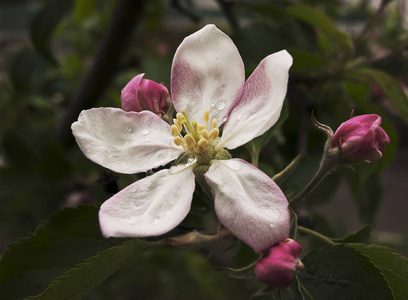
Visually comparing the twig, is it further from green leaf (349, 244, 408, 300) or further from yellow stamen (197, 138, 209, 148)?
green leaf (349, 244, 408, 300)

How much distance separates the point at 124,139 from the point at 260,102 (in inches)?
5.7

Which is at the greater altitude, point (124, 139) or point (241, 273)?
point (124, 139)

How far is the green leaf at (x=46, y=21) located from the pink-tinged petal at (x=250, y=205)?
72cm

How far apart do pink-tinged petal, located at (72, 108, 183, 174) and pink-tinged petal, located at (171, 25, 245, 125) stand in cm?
4

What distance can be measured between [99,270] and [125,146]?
13 centimetres

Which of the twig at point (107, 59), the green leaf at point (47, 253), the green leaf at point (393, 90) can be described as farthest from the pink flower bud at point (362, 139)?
the twig at point (107, 59)

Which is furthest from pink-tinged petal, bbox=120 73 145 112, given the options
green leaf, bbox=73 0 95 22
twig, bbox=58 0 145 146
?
green leaf, bbox=73 0 95 22

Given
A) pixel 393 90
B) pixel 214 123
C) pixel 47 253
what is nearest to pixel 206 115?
pixel 214 123

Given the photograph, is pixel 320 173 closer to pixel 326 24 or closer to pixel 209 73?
pixel 209 73

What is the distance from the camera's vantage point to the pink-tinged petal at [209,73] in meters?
0.49

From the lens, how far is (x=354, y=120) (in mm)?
438

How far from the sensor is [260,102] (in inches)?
18.3

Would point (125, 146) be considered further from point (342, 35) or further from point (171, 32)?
point (171, 32)

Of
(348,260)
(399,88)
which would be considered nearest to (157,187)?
(348,260)
